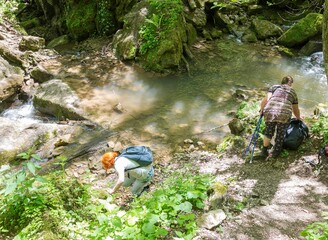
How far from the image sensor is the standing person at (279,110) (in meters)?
5.99

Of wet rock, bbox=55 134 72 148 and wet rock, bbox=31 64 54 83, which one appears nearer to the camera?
wet rock, bbox=55 134 72 148

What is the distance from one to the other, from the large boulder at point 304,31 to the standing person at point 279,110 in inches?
313

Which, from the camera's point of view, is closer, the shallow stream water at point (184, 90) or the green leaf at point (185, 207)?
the green leaf at point (185, 207)

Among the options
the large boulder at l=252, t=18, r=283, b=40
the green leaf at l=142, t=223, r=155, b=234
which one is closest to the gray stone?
the green leaf at l=142, t=223, r=155, b=234

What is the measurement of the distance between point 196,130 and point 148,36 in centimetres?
519

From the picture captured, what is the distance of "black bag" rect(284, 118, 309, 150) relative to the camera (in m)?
6.30

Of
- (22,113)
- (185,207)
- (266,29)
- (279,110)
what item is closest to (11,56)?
(22,113)

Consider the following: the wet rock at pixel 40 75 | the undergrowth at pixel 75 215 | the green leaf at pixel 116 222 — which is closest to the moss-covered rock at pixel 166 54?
the wet rock at pixel 40 75

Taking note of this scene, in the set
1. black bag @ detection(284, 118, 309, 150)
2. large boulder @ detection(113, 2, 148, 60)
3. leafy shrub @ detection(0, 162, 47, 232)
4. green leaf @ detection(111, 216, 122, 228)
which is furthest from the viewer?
large boulder @ detection(113, 2, 148, 60)

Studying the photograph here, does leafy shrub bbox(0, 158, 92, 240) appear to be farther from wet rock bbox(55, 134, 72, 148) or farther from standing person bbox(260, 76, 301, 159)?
standing person bbox(260, 76, 301, 159)

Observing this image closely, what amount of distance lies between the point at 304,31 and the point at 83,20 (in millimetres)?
9722

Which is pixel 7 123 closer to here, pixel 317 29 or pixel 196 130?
pixel 196 130

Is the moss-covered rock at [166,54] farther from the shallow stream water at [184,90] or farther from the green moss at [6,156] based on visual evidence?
the green moss at [6,156]

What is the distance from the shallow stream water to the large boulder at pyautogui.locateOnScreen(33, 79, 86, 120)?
1.06 ft
